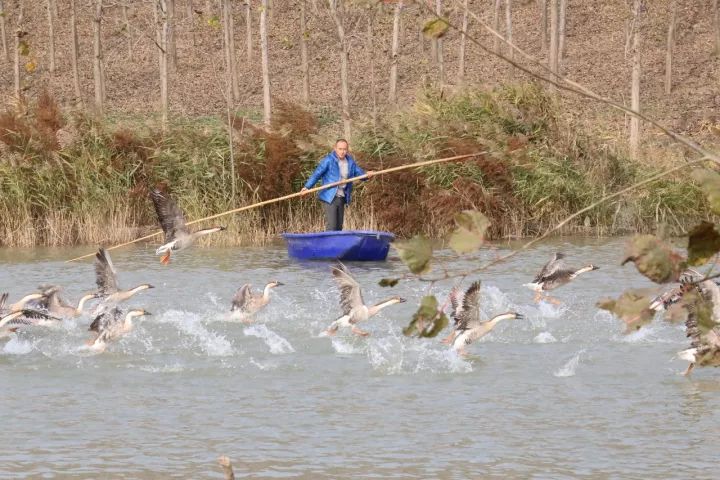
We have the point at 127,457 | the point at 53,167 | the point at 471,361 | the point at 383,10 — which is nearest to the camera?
the point at 127,457

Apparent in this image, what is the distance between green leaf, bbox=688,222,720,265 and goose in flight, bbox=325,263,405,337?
36.6 feet

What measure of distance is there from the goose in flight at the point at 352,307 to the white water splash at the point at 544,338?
63.0 inches

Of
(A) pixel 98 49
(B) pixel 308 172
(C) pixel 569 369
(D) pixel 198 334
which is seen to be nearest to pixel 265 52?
(B) pixel 308 172

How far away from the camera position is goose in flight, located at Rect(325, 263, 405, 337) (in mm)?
14297

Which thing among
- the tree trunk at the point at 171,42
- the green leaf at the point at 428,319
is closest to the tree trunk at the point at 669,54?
the tree trunk at the point at 171,42

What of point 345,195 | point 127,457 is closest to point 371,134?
point 345,195

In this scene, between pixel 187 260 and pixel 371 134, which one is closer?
pixel 187 260

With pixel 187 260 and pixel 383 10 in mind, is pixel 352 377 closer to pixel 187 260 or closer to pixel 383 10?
pixel 187 260

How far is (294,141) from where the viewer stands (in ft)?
86.0

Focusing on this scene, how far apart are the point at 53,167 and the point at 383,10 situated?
38.4 ft

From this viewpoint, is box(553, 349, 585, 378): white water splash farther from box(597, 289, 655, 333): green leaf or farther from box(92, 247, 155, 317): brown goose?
box(597, 289, 655, 333): green leaf

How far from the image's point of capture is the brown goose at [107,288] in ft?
50.5

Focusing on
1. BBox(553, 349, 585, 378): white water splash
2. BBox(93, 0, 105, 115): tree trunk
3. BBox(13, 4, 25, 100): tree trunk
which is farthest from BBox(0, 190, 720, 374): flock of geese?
BBox(93, 0, 105, 115): tree trunk

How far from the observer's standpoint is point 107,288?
1580 centimetres
